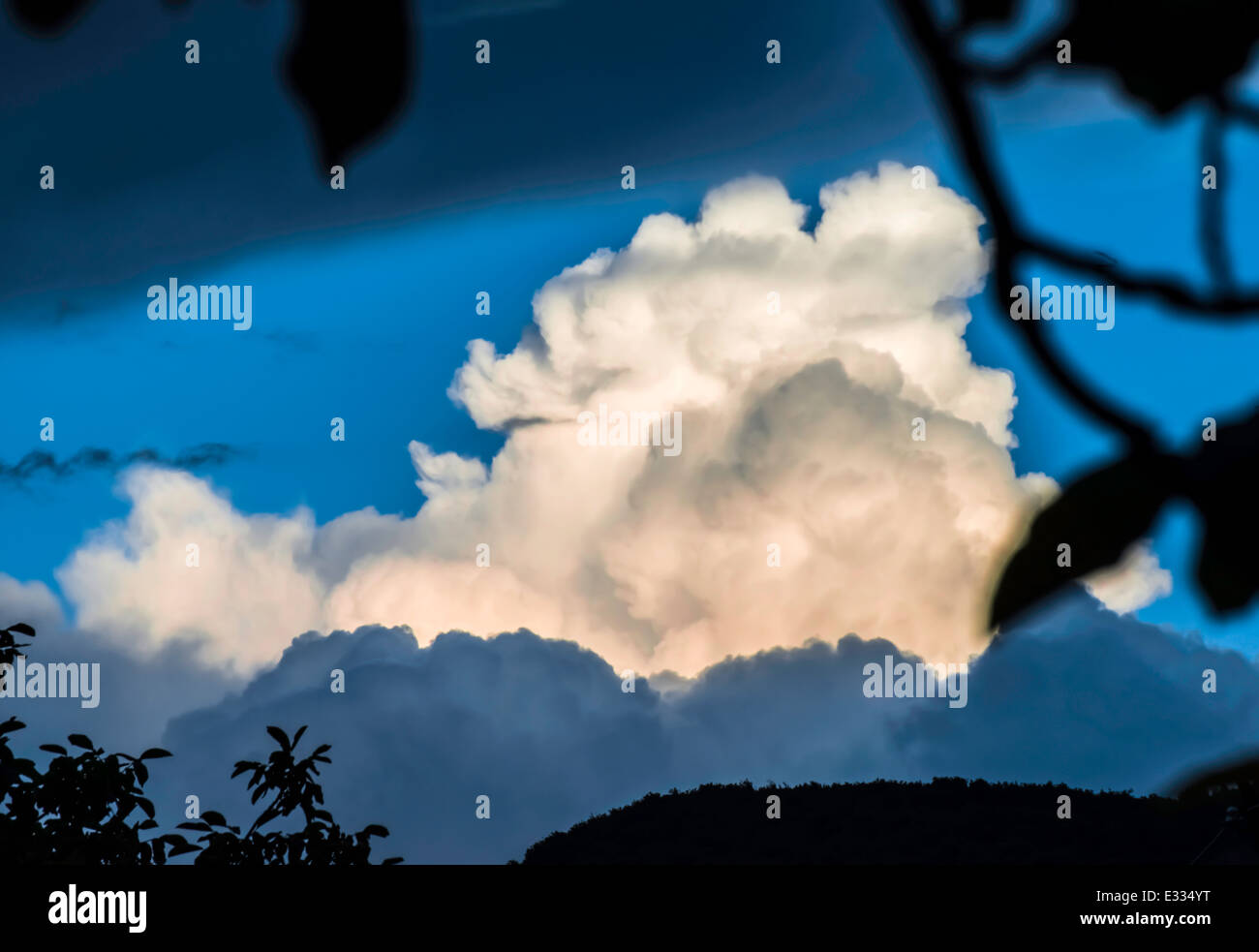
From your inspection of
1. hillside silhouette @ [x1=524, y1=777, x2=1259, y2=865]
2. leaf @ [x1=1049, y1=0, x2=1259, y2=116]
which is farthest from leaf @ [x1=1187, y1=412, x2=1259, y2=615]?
hillside silhouette @ [x1=524, y1=777, x2=1259, y2=865]

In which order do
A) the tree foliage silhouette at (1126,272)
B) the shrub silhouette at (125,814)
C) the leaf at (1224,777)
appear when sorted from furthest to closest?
the shrub silhouette at (125,814)
the leaf at (1224,777)
the tree foliage silhouette at (1126,272)

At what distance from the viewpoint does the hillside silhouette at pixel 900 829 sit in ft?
70.8

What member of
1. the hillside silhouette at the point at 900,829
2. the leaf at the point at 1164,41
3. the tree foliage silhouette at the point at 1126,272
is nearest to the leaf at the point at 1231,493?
the tree foliage silhouette at the point at 1126,272

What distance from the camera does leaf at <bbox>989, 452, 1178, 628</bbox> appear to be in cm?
60

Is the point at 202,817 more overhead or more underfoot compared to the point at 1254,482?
more underfoot

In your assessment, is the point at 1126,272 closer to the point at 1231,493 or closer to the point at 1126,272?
the point at 1126,272

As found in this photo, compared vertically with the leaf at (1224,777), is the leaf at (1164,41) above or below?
above

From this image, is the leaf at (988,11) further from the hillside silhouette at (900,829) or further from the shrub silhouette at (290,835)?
the hillside silhouette at (900,829)

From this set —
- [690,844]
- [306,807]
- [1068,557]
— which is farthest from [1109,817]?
[1068,557]

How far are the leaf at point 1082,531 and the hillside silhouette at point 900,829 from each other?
22.1 metres

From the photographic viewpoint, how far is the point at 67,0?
710 mm

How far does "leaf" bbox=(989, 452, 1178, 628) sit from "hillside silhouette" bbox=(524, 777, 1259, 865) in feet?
72.6
